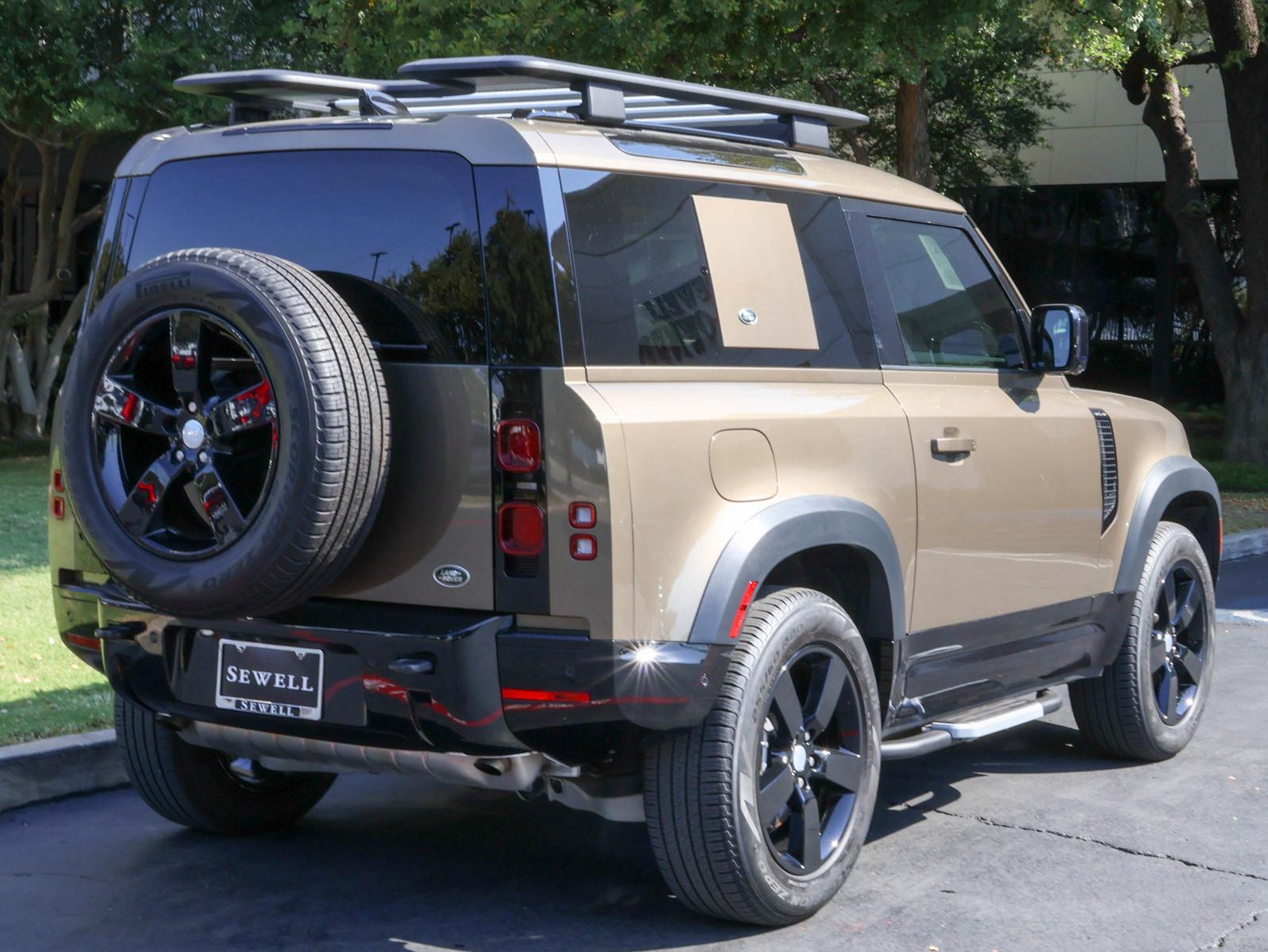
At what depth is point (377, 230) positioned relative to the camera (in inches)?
152

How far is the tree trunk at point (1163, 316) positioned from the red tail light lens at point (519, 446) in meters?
21.3

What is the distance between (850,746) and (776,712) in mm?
350

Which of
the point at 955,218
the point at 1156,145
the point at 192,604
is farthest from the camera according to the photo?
the point at 1156,145

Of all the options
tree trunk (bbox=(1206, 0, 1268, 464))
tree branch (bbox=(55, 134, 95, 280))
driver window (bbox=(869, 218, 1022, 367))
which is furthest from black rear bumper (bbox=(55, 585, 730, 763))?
tree branch (bbox=(55, 134, 95, 280))

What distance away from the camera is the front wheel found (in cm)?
380

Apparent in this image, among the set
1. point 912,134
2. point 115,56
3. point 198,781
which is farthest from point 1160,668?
point 115,56

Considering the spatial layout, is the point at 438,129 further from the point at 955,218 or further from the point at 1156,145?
the point at 1156,145

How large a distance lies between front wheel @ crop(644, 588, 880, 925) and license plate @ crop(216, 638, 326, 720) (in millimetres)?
855

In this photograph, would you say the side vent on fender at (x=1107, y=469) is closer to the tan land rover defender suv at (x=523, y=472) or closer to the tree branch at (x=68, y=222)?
the tan land rover defender suv at (x=523, y=472)

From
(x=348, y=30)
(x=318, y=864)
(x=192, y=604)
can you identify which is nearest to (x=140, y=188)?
(x=192, y=604)

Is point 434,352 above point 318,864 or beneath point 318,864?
above

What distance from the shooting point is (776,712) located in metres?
4.05

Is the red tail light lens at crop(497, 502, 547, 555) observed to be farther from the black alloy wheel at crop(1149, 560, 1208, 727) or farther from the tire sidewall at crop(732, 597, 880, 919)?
the black alloy wheel at crop(1149, 560, 1208, 727)

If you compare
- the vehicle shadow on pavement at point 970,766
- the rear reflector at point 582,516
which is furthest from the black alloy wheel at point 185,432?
the vehicle shadow on pavement at point 970,766
